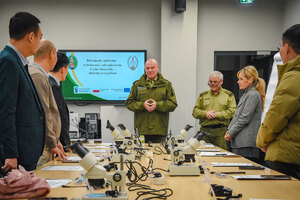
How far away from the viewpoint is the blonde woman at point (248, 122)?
2717 mm

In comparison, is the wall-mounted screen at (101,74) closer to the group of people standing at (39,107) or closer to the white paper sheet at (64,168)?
the group of people standing at (39,107)

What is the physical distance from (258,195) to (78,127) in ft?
11.9

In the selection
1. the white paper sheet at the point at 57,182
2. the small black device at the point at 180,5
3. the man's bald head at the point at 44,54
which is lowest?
the white paper sheet at the point at 57,182

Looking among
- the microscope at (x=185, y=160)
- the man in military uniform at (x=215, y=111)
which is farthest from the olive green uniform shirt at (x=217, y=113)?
the microscope at (x=185, y=160)

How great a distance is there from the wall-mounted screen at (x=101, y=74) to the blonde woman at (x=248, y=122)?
2372mm

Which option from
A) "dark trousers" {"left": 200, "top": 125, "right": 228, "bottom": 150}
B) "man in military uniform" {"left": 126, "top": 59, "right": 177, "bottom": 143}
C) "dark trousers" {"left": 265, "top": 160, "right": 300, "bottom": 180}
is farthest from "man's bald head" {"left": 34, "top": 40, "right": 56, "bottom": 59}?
"dark trousers" {"left": 200, "top": 125, "right": 228, "bottom": 150}

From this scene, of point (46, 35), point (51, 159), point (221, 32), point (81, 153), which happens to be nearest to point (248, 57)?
point (221, 32)

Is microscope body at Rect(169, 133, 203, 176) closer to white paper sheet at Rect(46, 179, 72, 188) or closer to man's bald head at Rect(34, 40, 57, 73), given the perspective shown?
white paper sheet at Rect(46, 179, 72, 188)

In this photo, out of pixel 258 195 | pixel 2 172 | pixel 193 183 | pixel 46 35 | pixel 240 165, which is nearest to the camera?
pixel 258 195

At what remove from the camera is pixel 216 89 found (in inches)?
142

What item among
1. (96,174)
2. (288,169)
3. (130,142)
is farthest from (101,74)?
(96,174)

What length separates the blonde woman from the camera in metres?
2.72

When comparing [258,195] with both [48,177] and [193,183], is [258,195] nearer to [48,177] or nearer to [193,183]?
[193,183]

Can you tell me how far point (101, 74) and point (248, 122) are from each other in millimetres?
2926
